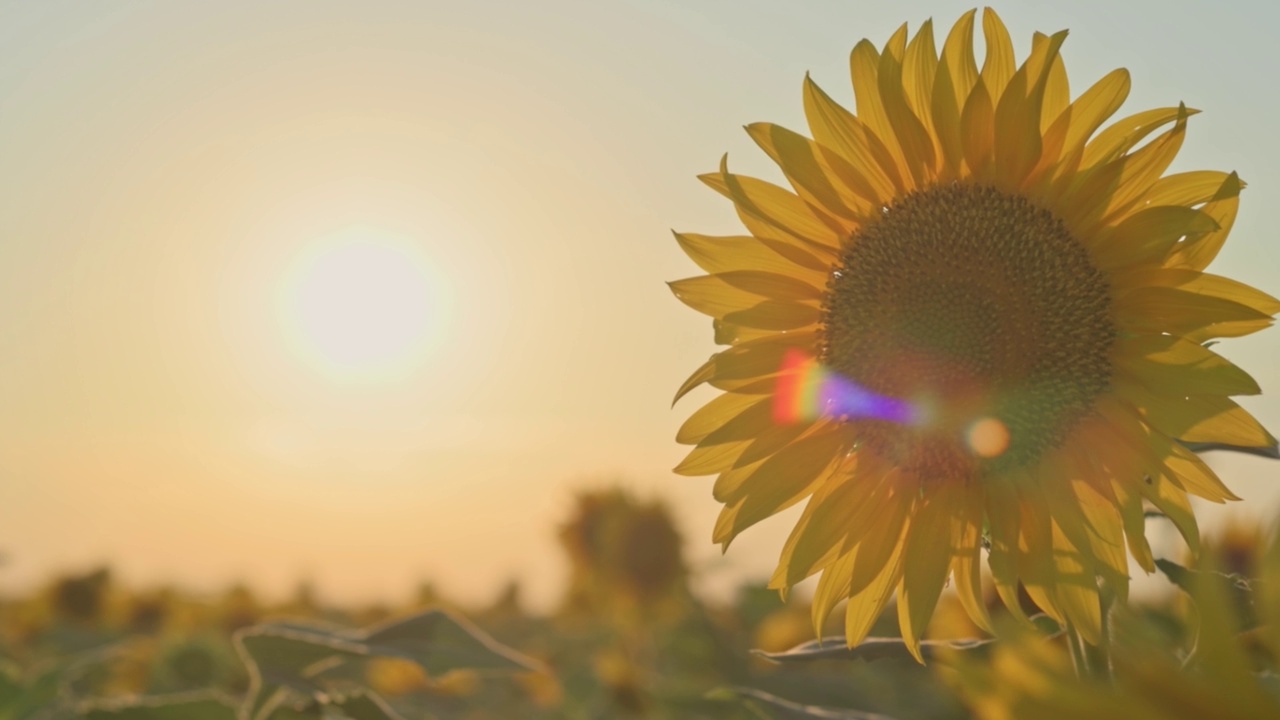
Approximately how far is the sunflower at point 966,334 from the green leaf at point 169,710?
1149 mm

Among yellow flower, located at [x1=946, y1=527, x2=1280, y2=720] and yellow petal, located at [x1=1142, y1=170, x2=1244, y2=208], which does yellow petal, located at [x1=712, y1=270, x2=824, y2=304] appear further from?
yellow flower, located at [x1=946, y1=527, x2=1280, y2=720]

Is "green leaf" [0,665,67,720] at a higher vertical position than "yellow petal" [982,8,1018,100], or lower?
lower

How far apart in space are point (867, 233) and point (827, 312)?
0.67ft

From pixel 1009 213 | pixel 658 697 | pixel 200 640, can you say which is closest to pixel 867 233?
pixel 1009 213

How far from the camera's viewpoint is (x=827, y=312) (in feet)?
8.53

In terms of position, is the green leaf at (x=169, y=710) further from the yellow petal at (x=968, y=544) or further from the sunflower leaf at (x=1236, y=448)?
the sunflower leaf at (x=1236, y=448)

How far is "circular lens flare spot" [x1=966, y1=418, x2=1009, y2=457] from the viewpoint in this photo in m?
2.39

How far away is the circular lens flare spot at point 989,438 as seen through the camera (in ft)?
7.85

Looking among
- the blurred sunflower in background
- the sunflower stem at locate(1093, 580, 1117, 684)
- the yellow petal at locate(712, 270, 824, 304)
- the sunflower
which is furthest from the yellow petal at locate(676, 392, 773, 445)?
the blurred sunflower in background

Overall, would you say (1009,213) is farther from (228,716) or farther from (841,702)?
(228,716)

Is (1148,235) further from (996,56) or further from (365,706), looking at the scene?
(365,706)

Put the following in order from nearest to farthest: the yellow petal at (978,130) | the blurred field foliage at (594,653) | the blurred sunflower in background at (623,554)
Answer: the blurred field foliage at (594,653), the yellow petal at (978,130), the blurred sunflower in background at (623,554)

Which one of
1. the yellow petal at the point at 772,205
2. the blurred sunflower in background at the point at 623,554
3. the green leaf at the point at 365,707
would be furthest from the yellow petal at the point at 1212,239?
the blurred sunflower in background at the point at 623,554

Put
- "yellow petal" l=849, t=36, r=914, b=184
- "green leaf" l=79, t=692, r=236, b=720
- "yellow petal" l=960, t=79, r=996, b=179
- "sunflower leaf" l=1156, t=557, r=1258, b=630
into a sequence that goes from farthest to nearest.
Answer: "green leaf" l=79, t=692, r=236, b=720
"yellow petal" l=849, t=36, r=914, b=184
"yellow petal" l=960, t=79, r=996, b=179
"sunflower leaf" l=1156, t=557, r=1258, b=630
